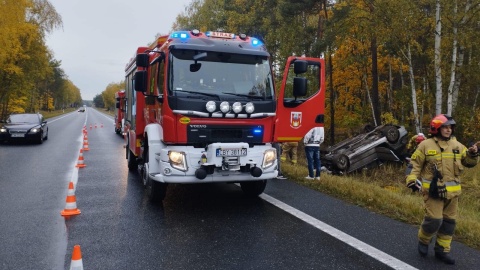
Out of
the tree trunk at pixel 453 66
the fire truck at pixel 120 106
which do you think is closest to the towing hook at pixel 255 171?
the fire truck at pixel 120 106

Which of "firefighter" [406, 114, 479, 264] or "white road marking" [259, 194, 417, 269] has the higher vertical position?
"firefighter" [406, 114, 479, 264]

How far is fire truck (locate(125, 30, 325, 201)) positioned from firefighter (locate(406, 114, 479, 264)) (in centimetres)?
252

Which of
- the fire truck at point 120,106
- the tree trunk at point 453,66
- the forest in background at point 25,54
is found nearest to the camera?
the tree trunk at point 453,66

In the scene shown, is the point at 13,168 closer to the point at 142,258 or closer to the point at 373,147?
the point at 142,258

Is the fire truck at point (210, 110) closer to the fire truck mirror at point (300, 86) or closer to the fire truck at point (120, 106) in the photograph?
the fire truck mirror at point (300, 86)

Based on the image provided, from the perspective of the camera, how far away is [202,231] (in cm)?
514

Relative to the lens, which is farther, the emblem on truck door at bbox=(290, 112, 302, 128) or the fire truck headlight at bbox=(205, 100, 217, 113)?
the emblem on truck door at bbox=(290, 112, 302, 128)

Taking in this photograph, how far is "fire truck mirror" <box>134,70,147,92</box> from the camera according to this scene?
21.7 feet

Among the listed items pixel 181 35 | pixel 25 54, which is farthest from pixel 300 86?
pixel 25 54

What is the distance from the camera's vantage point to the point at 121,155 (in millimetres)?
13938

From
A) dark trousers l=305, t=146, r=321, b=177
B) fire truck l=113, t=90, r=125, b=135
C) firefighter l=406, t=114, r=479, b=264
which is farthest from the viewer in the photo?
fire truck l=113, t=90, r=125, b=135

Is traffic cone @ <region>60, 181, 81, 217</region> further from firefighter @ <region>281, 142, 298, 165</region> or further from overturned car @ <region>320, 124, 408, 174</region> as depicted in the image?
overturned car @ <region>320, 124, 408, 174</region>

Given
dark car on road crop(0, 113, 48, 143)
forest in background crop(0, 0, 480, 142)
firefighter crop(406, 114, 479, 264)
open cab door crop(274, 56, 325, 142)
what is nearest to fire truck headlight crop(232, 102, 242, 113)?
open cab door crop(274, 56, 325, 142)

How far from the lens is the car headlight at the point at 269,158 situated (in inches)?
245
